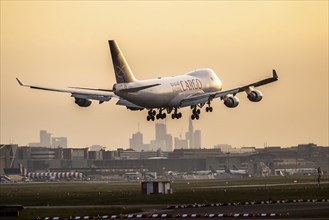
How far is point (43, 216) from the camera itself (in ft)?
316

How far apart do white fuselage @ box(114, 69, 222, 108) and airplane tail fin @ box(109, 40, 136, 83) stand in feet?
2.67

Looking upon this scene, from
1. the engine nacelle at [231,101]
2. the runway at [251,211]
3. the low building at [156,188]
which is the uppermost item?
the engine nacelle at [231,101]

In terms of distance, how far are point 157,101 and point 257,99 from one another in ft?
49.8

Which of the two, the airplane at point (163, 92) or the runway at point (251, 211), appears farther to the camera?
the airplane at point (163, 92)

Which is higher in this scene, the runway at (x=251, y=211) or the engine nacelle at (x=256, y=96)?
the engine nacelle at (x=256, y=96)

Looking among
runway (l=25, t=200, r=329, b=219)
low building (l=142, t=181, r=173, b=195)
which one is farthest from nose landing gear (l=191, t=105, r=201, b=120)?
runway (l=25, t=200, r=329, b=219)

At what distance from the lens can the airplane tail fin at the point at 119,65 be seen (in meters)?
134

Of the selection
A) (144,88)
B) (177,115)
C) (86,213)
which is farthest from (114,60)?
(86,213)

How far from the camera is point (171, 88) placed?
14288 cm

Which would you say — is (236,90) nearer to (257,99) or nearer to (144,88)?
(257,99)

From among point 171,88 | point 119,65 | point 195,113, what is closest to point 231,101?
point 195,113

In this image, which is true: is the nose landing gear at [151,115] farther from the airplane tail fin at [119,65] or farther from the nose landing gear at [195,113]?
the airplane tail fin at [119,65]

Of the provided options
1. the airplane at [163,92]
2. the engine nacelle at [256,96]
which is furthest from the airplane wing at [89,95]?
the engine nacelle at [256,96]

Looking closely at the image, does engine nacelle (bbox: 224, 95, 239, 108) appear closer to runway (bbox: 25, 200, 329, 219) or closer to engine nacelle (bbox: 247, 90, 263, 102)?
engine nacelle (bbox: 247, 90, 263, 102)
